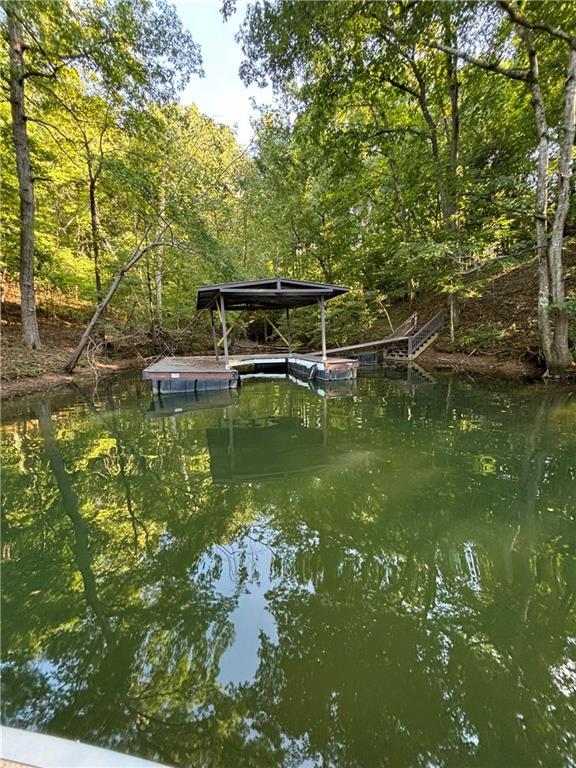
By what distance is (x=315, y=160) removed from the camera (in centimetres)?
1380

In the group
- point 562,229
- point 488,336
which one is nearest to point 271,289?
point 562,229

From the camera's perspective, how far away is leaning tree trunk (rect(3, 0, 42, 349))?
9305 mm

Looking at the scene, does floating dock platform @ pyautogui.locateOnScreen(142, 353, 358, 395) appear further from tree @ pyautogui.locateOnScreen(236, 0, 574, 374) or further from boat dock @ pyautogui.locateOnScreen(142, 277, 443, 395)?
tree @ pyautogui.locateOnScreen(236, 0, 574, 374)

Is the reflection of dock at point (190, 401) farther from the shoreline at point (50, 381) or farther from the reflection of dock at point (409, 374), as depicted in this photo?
the reflection of dock at point (409, 374)

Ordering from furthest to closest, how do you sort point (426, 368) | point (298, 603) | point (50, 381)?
point (426, 368), point (50, 381), point (298, 603)

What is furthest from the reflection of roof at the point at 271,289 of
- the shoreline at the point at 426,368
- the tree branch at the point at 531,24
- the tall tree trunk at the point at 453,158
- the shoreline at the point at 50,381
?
the tree branch at the point at 531,24

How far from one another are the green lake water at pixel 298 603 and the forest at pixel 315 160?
23.3ft

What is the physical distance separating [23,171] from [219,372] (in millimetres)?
8463

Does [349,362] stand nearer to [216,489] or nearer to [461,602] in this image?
[216,489]

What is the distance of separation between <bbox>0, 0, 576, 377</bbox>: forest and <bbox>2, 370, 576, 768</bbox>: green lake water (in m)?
7.11

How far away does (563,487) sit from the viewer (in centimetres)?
355

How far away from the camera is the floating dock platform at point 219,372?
9.20 metres

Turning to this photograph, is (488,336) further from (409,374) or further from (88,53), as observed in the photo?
(88,53)

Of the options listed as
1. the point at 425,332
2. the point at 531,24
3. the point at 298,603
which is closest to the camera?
the point at 298,603
